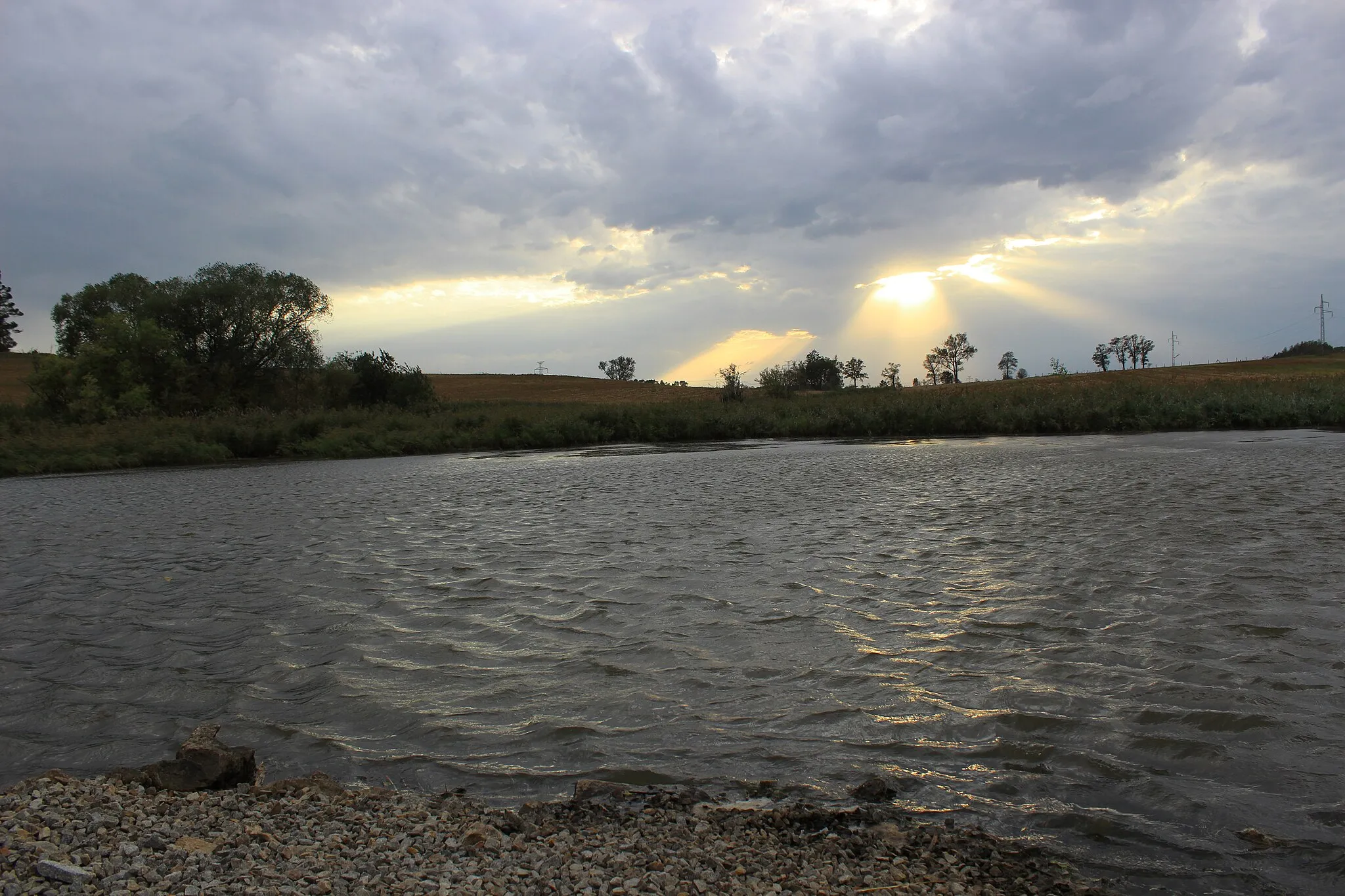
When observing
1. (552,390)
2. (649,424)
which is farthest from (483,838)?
(552,390)

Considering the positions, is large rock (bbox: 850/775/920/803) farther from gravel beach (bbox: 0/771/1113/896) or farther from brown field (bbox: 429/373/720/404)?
brown field (bbox: 429/373/720/404)

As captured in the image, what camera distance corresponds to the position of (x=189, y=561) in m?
9.91

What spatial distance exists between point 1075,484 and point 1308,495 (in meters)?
3.44

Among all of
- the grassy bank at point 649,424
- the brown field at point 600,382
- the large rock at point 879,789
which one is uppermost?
the brown field at point 600,382

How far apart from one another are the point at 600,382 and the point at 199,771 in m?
91.7

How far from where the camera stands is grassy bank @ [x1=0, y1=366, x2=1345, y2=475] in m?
32.7

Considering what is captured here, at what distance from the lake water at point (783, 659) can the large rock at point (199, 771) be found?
0.82 feet

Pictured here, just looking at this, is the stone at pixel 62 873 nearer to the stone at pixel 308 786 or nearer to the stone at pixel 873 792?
the stone at pixel 308 786

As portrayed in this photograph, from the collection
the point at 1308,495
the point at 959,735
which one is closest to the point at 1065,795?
the point at 959,735

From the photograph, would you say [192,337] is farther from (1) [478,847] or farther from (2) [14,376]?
(1) [478,847]

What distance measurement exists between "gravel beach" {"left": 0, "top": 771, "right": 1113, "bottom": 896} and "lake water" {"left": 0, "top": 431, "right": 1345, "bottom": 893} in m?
0.34

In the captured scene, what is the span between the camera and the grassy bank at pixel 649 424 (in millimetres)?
32719

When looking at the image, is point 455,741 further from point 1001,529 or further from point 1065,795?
point 1001,529

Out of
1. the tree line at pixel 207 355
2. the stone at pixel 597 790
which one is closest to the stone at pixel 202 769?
the stone at pixel 597 790
